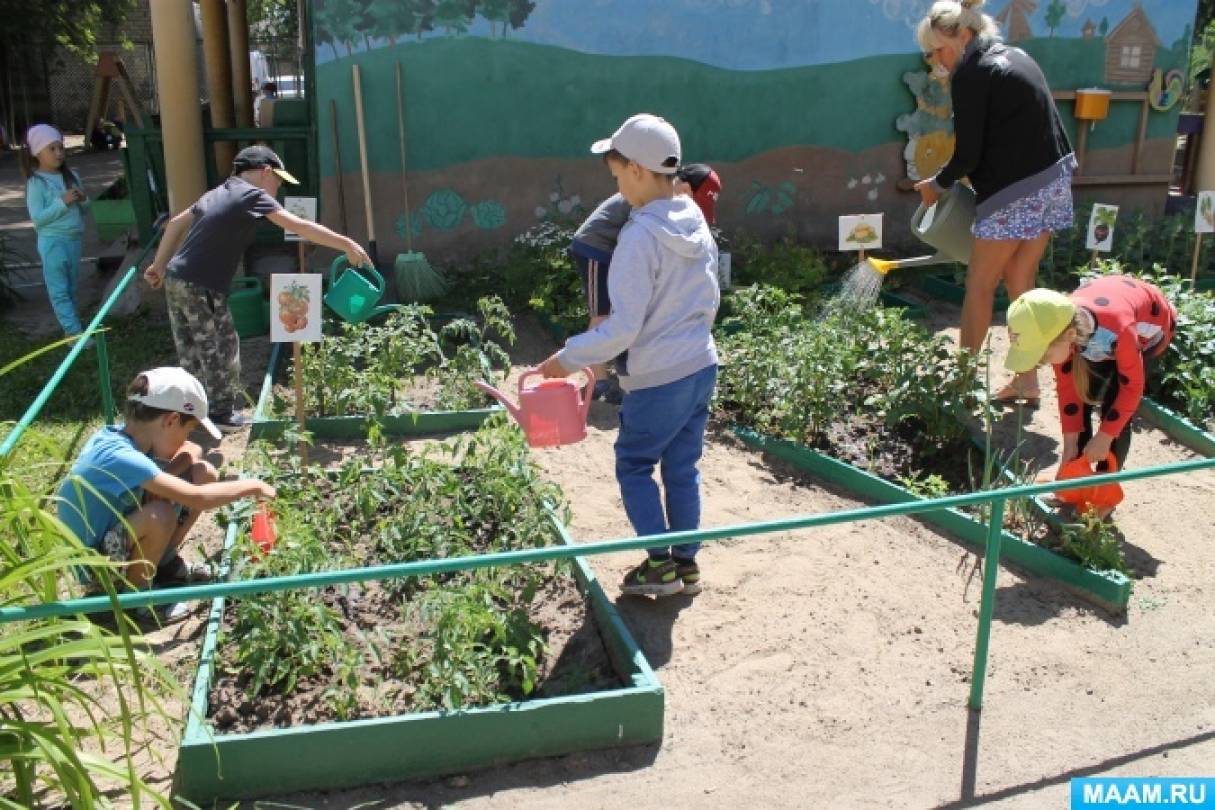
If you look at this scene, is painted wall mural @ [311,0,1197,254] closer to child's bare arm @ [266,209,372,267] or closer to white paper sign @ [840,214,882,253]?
white paper sign @ [840,214,882,253]

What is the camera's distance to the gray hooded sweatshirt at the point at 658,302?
12.0 feet

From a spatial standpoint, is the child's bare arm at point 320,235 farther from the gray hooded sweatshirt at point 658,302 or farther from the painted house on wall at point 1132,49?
the painted house on wall at point 1132,49

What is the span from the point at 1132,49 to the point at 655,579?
790 centimetres

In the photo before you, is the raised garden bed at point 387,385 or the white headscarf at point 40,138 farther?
the white headscarf at point 40,138

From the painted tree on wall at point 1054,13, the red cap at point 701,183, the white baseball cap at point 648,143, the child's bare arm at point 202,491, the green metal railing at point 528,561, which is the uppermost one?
the painted tree on wall at point 1054,13

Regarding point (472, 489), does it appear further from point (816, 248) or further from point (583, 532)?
point (816, 248)

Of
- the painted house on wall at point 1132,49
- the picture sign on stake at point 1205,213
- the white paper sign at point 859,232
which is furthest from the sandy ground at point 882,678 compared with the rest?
the painted house on wall at point 1132,49

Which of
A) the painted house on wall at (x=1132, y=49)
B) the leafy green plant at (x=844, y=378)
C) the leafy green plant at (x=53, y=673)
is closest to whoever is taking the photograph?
the leafy green plant at (x=53, y=673)

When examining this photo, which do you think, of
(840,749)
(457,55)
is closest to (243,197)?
(457,55)

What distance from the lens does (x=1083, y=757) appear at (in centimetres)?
335

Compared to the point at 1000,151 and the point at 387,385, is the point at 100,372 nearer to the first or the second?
the point at 387,385

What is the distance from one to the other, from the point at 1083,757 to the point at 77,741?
8.99 ft

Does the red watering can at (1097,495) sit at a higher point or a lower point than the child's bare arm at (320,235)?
lower

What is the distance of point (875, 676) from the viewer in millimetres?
3766
